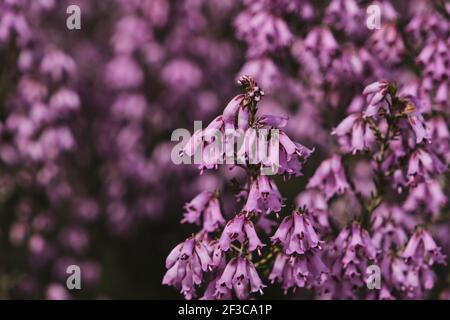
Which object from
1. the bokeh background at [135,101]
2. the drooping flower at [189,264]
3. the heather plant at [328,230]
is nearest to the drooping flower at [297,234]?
the heather plant at [328,230]

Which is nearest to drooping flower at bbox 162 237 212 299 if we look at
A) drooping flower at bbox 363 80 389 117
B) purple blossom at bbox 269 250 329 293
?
purple blossom at bbox 269 250 329 293

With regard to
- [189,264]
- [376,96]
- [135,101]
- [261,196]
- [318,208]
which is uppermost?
[135,101]

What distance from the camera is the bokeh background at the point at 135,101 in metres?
7.48

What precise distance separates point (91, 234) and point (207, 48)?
2632 millimetres

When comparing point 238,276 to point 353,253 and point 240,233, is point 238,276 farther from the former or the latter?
point 353,253

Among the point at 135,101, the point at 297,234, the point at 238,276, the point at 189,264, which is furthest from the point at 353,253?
the point at 135,101

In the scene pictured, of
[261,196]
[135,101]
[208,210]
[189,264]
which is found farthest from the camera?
[135,101]

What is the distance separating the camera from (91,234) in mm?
9914

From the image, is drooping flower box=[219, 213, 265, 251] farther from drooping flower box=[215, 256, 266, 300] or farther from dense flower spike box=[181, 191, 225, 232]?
dense flower spike box=[181, 191, 225, 232]

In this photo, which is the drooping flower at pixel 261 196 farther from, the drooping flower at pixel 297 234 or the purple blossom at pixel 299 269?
the purple blossom at pixel 299 269

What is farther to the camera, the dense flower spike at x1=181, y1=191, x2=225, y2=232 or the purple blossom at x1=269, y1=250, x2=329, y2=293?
the dense flower spike at x1=181, y1=191, x2=225, y2=232

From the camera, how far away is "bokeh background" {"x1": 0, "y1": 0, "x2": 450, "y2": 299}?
748 cm

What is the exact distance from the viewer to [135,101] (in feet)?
31.8

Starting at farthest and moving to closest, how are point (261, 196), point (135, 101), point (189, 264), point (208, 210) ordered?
point (135, 101) < point (208, 210) < point (189, 264) < point (261, 196)
